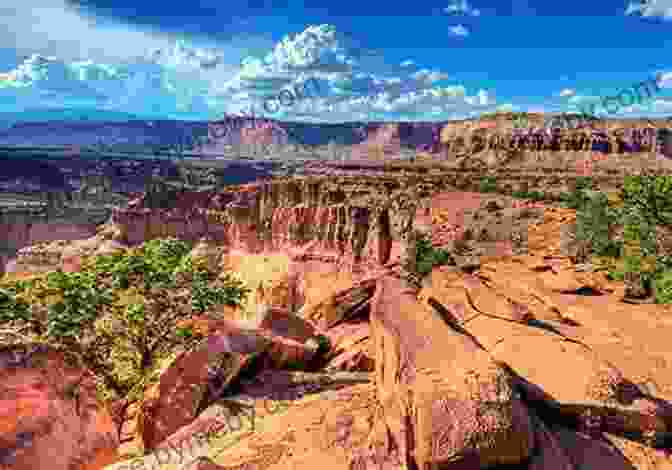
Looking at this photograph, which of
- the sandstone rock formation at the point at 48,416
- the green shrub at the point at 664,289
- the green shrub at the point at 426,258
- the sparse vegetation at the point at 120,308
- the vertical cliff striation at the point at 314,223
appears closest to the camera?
the sandstone rock formation at the point at 48,416

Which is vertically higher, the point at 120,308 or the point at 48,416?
the point at 120,308

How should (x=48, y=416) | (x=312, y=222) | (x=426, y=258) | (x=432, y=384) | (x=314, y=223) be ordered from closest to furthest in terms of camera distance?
(x=432, y=384), (x=48, y=416), (x=426, y=258), (x=314, y=223), (x=312, y=222)

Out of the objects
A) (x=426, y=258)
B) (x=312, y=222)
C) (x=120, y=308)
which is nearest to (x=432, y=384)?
(x=120, y=308)

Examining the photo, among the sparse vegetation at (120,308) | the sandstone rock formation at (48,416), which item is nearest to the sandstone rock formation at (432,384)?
the sparse vegetation at (120,308)

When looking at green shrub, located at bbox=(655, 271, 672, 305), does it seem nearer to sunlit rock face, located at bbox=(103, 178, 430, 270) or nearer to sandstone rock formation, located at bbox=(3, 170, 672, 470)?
sandstone rock formation, located at bbox=(3, 170, 672, 470)

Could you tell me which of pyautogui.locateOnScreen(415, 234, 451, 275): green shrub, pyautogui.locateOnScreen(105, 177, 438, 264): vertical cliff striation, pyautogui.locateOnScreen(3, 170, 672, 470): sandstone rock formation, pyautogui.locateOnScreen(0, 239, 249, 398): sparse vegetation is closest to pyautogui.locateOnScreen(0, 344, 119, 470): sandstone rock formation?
pyautogui.locateOnScreen(3, 170, 672, 470): sandstone rock formation

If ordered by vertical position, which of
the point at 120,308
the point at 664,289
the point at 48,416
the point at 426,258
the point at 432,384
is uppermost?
the point at 432,384

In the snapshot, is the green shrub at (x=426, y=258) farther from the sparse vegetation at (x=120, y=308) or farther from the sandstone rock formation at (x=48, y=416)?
the sandstone rock formation at (x=48, y=416)

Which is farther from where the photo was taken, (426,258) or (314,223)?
(314,223)

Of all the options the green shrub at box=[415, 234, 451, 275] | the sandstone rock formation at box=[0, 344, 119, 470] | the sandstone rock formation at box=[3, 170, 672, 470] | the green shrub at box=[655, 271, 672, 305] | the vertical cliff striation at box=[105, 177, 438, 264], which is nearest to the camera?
the sandstone rock formation at box=[3, 170, 672, 470]

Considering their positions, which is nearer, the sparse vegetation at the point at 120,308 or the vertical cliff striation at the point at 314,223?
the sparse vegetation at the point at 120,308

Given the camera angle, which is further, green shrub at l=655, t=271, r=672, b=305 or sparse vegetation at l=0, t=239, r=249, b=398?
green shrub at l=655, t=271, r=672, b=305

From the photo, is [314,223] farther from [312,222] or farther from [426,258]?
[426,258]

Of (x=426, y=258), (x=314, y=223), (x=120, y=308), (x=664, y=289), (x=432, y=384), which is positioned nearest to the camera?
(x=432, y=384)
